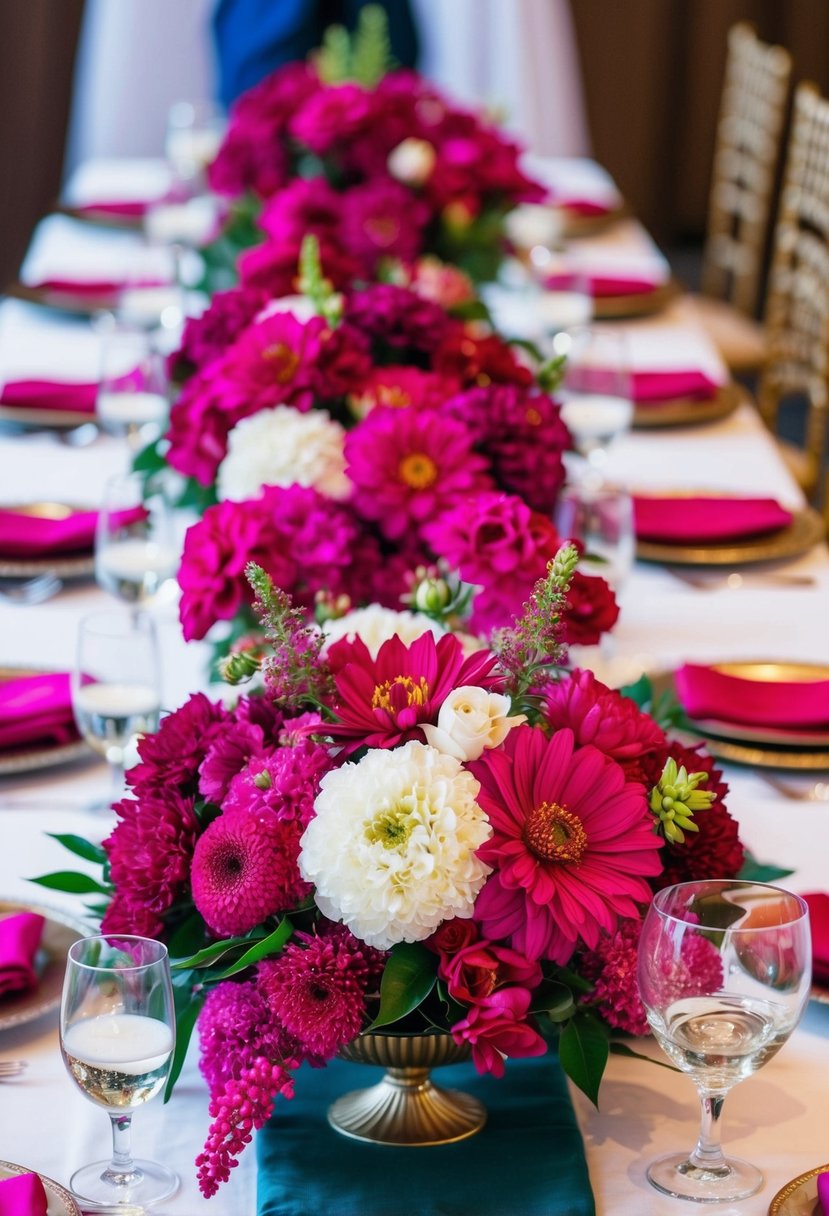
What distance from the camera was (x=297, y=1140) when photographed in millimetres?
1094

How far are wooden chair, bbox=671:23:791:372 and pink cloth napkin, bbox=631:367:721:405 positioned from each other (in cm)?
130

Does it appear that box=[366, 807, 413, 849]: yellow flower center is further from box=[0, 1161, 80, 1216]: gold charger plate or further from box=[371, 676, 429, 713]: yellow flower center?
box=[0, 1161, 80, 1216]: gold charger plate

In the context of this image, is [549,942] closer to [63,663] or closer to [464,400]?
[464,400]

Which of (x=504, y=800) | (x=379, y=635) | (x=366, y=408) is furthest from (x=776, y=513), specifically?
(x=504, y=800)

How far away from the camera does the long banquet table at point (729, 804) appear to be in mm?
1107

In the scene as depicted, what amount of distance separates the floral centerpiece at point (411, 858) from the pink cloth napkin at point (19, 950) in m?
0.15

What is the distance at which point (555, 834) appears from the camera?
A: 3.26ft

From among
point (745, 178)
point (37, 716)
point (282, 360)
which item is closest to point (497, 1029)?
point (37, 716)

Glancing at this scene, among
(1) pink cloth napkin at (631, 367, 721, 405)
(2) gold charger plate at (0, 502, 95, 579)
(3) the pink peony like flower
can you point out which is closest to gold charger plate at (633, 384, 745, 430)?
(1) pink cloth napkin at (631, 367, 721, 405)

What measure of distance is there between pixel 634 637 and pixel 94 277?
189cm

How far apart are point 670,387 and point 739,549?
70 cm

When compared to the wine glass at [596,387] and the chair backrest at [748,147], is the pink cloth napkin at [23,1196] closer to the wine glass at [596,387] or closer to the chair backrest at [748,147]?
the wine glass at [596,387]

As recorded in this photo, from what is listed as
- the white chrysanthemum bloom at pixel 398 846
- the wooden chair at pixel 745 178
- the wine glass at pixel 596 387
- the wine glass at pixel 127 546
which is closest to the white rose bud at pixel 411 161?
the wine glass at pixel 596 387

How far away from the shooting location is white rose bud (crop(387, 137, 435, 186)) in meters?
2.84
